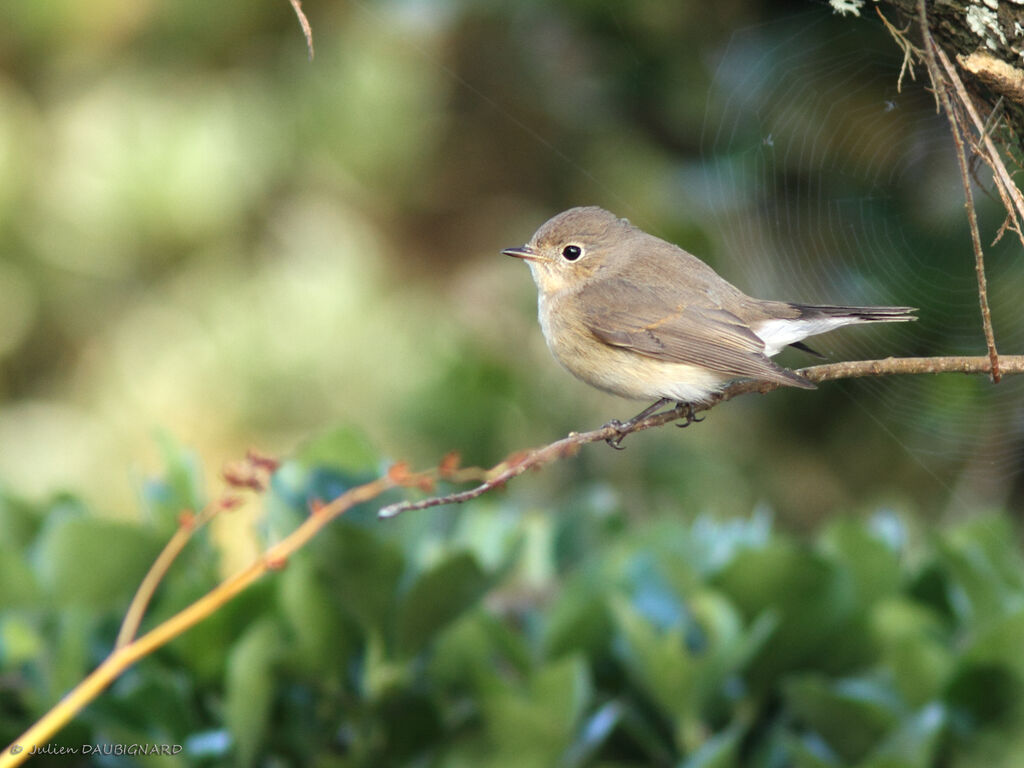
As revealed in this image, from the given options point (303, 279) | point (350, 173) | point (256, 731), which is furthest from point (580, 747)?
point (350, 173)

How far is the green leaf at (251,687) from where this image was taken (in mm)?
2311

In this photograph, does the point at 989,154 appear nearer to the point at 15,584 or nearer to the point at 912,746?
the point at 912,746

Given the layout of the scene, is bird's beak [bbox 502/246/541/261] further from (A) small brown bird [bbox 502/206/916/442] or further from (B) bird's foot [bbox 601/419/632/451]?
(B) bird's foot [bbox 601/419/632/451]

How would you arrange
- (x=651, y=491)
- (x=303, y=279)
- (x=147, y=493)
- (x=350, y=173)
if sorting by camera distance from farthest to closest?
(x=350, y=173), (x=303, y=279), (x=651, y=491), (x=147, y=493)

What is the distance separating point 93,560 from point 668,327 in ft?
4.63

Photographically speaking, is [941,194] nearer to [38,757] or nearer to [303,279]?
[38,757]

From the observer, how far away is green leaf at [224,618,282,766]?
2.31 m

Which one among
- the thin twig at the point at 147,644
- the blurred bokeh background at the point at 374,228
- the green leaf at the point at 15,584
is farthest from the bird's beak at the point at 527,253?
the blurred bokeh background at the point at 374,228

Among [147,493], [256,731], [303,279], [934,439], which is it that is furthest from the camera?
[303,279]

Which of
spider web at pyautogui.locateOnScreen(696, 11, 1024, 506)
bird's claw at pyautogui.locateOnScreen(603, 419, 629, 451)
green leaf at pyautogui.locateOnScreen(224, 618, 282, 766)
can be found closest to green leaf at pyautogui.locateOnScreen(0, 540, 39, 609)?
green leaf at pyautogui.locateOnScreen(224, 618, 282, 766)

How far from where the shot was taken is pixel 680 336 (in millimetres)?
2412

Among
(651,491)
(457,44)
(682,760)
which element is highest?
(457,44)

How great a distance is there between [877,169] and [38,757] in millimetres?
2982

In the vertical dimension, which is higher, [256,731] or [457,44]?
[457,44]
